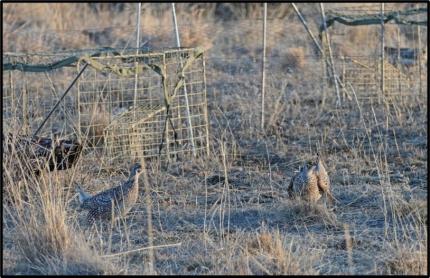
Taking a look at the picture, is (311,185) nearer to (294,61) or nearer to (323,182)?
(323,182)

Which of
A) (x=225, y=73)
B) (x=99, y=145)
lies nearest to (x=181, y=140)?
(x=99, y=145)

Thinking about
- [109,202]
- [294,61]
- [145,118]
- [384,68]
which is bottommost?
[109,202]

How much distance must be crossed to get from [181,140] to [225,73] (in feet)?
14.7

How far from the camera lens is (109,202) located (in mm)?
6586

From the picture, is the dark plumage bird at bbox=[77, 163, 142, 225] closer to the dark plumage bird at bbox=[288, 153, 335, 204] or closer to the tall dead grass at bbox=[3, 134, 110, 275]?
the tall dead grass at bbox=[3, 134, 110, 275]

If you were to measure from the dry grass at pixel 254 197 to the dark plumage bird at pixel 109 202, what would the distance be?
0.11m

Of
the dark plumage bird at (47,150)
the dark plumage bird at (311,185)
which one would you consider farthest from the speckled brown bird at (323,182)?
the dark plumage bird at (47,150)

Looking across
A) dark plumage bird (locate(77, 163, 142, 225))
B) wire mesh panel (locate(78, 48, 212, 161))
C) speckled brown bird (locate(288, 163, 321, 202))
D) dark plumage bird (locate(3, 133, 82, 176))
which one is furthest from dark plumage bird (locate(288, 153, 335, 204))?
dark plumage bird (locate(3, 133, 82, 176))

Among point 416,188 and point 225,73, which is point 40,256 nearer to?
point 416,188

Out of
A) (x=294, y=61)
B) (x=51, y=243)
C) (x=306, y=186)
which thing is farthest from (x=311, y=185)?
(x=294, y=61)

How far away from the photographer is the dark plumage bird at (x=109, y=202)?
21.6 feet

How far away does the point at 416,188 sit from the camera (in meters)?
7.68

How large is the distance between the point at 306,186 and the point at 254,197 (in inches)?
24.8

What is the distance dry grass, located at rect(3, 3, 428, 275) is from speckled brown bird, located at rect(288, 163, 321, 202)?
125 mm
